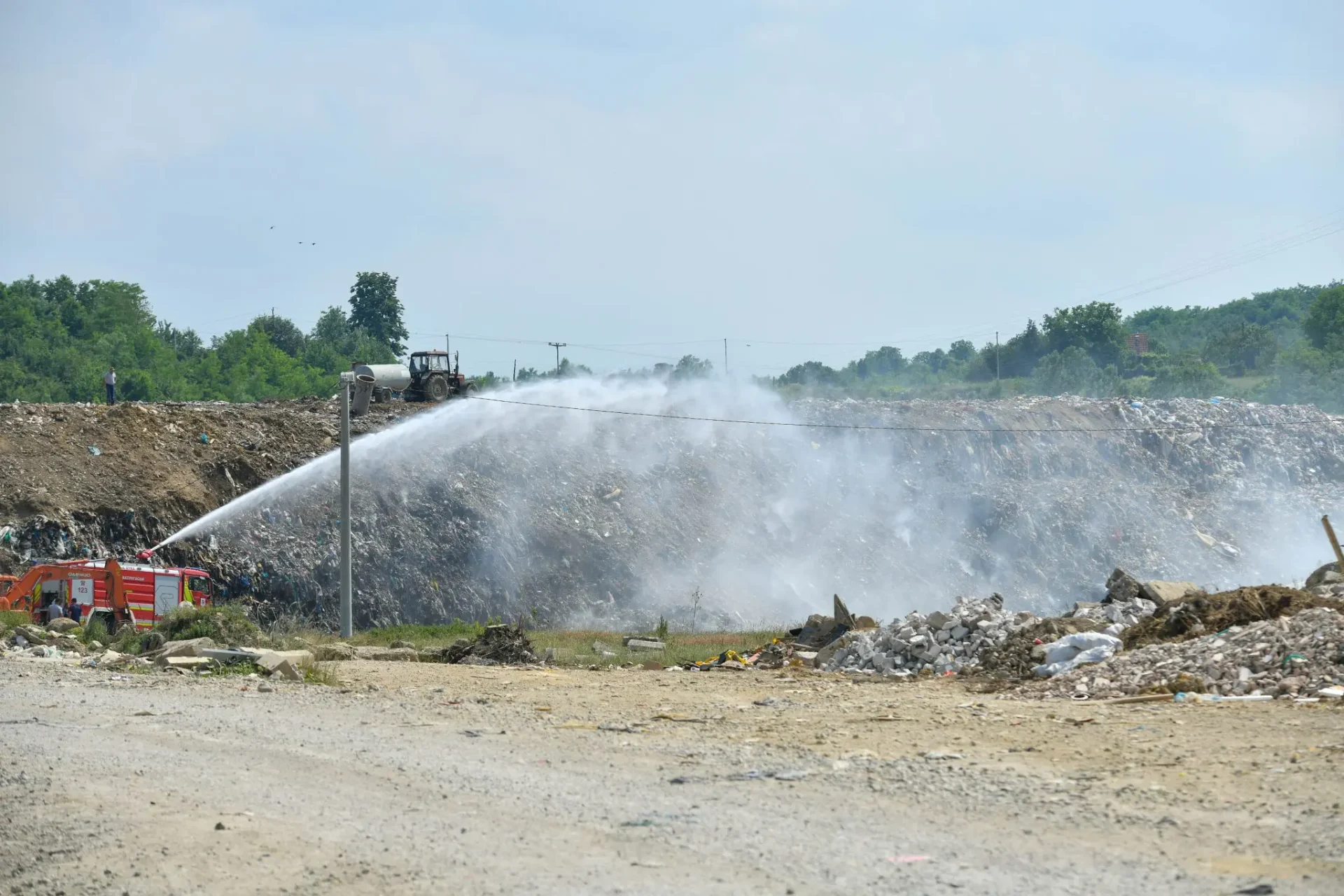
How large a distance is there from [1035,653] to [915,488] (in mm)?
33490

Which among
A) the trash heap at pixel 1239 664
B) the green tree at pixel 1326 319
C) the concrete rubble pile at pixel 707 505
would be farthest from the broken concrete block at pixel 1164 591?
the green tree at pixel 1326 319

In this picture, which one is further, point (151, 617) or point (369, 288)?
point (369, 288)

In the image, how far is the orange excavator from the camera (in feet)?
81.9

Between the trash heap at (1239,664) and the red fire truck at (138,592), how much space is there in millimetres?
17083

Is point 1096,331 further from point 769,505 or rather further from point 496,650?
point 496,650

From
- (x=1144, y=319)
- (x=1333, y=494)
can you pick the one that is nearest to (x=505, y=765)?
(x=1333, y=494)

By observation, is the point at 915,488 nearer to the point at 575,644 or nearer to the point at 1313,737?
the point at 575,644

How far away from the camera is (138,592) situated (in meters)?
25.3

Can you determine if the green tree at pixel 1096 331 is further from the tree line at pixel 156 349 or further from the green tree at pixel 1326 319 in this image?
the tree line at pixel 156 349

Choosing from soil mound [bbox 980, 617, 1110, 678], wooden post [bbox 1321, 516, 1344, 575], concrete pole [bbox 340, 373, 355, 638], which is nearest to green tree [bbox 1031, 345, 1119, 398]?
concrete pole [bbox 340, 373, 355, 638]

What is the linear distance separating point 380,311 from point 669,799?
95963 mm

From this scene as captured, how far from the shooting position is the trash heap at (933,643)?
19406 millimetres

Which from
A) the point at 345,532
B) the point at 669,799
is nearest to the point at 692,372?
the point at 345,532

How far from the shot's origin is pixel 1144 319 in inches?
5197
